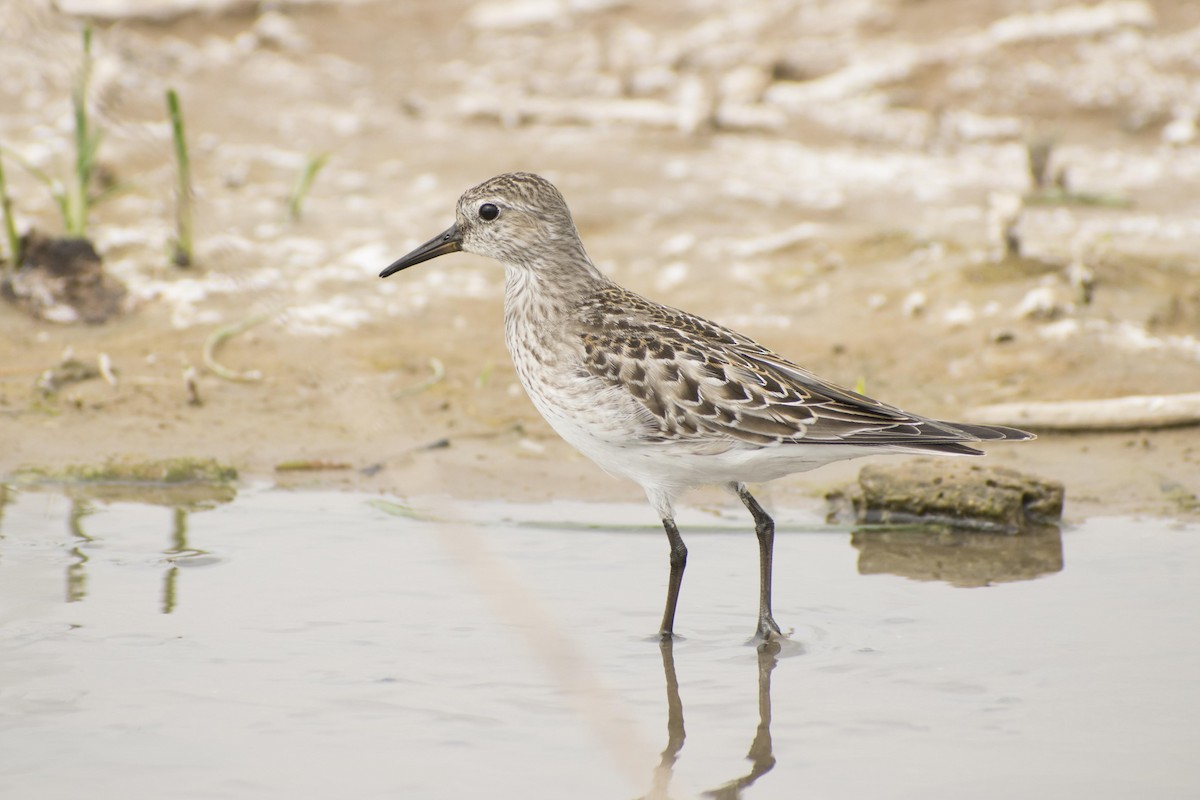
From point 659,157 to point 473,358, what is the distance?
3466mm

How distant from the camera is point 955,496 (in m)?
7.30

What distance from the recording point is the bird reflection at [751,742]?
461 centimetres

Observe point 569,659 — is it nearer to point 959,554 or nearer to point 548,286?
point 548,286

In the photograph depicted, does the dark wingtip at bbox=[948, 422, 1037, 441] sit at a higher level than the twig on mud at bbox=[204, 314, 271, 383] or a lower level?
lower

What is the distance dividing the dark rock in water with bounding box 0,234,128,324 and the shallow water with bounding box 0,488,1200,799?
2.31 metres

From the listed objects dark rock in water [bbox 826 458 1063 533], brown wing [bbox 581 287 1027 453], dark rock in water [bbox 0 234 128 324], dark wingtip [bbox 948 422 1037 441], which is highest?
dark rock in water [bbox 0 234 128 324]

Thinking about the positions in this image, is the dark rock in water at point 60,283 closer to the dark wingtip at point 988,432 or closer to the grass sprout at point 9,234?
the grass sprout at point 9,234

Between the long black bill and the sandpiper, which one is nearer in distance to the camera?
the sandpiper

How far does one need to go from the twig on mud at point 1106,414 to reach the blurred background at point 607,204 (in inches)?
2.7

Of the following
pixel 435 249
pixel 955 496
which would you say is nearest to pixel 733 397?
pixel 435 249

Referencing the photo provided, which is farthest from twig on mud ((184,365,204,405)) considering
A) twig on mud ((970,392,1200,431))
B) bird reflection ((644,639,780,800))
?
twig on mud ((970,392,1200,431))

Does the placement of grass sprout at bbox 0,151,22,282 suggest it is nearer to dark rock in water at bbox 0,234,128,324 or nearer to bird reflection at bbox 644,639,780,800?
dark rock in water at bbox 0,234,128,324

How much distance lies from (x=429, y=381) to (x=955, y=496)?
3245mm

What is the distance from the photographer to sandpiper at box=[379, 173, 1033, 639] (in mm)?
5734
